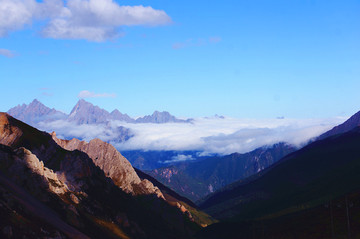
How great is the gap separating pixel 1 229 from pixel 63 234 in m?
45.3

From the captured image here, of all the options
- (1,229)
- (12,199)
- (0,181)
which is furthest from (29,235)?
(0,181)

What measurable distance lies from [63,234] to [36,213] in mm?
16132

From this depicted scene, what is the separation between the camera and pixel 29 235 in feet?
492

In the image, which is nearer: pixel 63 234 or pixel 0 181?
pixel 63 234

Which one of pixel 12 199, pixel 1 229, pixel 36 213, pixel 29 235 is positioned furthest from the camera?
pixel 36 213

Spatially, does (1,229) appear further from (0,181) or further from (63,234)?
(0,181)

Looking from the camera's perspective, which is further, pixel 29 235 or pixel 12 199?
pixel 12 199

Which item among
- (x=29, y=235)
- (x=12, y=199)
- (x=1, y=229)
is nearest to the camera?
(x=1, y=229)

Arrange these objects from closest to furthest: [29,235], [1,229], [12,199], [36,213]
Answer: [1,229], [29,235], [12,199], [36,213]

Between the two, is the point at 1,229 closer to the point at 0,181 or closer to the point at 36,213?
the point at 36,213

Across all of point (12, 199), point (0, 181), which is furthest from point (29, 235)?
point (0, 181)

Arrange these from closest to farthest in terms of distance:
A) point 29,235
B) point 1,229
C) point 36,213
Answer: point 1,229 < point 29,235 < point 36,213

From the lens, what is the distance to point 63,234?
181000 millimetres

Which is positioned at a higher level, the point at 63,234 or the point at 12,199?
the point at 12,199
